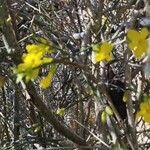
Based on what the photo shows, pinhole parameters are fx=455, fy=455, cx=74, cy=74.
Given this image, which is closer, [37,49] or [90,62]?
[37,49]

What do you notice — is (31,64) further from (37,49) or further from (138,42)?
(138,42)

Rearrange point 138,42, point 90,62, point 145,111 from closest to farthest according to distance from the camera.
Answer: point 138,42 < point 145,111 < point 90,62

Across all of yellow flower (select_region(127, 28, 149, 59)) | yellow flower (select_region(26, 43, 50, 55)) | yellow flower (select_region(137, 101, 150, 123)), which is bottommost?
yellow flower (select_region(137, 101, 150, 123))

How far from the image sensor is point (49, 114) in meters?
1.90

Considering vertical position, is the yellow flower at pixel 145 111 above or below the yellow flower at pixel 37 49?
below

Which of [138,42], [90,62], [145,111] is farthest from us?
[90,62]

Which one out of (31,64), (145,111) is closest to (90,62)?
(145,111)

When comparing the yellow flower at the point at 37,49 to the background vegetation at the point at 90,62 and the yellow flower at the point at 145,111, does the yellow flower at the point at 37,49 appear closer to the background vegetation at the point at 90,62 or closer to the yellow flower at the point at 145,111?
the background vegetation at the point at 90,62

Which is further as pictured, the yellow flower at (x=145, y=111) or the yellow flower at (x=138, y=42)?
the yellow flower at (x=145, y=111)

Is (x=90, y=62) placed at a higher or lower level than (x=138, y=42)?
higher

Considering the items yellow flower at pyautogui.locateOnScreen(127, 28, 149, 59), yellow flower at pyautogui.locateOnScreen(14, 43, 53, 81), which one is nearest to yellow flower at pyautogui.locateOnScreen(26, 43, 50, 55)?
yellow flower at pyautogui.locateOnScreen(14, 43, 53, 81)

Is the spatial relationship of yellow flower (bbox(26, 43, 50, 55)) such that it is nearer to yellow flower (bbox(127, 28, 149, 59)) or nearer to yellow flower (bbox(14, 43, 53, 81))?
yellow flower (bbox(14, 43, 53, 81))

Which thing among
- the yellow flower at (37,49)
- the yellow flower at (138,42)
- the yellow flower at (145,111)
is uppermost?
the yellow flower at (37,49)

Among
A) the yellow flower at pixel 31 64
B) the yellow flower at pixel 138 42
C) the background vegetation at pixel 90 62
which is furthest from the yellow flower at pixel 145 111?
the yellow flower at pixel 31 64
